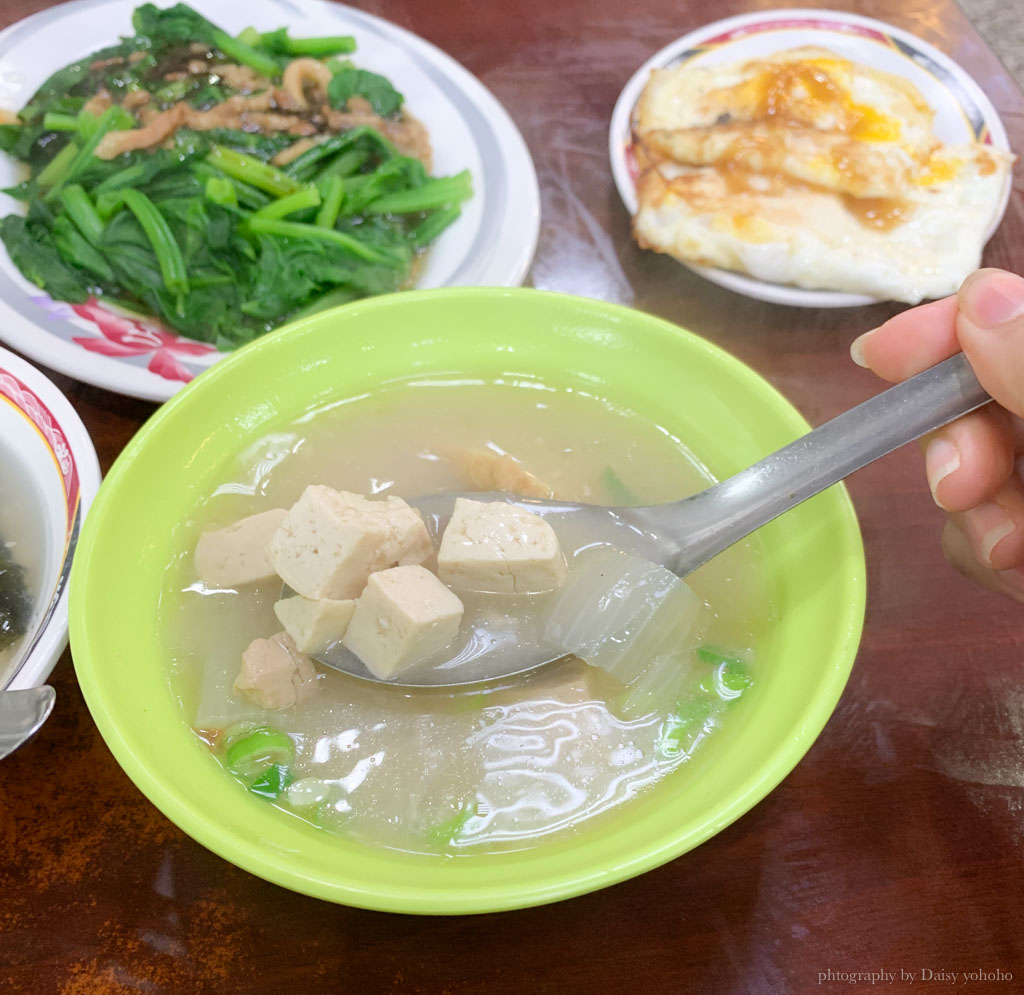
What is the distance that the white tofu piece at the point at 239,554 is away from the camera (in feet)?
4.45

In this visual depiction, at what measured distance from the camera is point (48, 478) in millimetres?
1482

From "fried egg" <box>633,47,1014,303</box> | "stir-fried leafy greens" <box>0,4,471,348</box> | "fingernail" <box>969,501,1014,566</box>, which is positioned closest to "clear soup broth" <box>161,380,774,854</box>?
"fingernail" <box>969,501,1014,566</box>

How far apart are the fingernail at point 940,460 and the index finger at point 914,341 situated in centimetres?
13

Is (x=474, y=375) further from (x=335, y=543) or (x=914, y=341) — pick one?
(x=914, y=341)

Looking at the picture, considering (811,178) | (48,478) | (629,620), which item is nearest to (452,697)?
(629,620)

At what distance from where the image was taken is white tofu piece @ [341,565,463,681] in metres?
1.20

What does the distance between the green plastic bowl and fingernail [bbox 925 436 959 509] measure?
0.20 metres

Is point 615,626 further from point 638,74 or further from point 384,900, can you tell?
point 638,74

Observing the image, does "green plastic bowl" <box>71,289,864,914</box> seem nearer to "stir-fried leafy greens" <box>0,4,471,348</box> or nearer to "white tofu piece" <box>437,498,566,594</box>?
"white tofu piece" <box>437,498,566,594</box>

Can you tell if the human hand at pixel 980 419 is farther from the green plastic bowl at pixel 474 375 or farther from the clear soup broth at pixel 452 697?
the clear soup broth at pixel 452 697

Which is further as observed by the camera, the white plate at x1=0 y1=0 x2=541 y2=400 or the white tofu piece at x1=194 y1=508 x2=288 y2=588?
the white plate at x1=0 y1=0 x2=541 y2=400

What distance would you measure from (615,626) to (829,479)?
1.31 feet

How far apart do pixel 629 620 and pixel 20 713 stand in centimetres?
93

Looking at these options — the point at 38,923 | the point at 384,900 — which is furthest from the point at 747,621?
the point at 38,923
